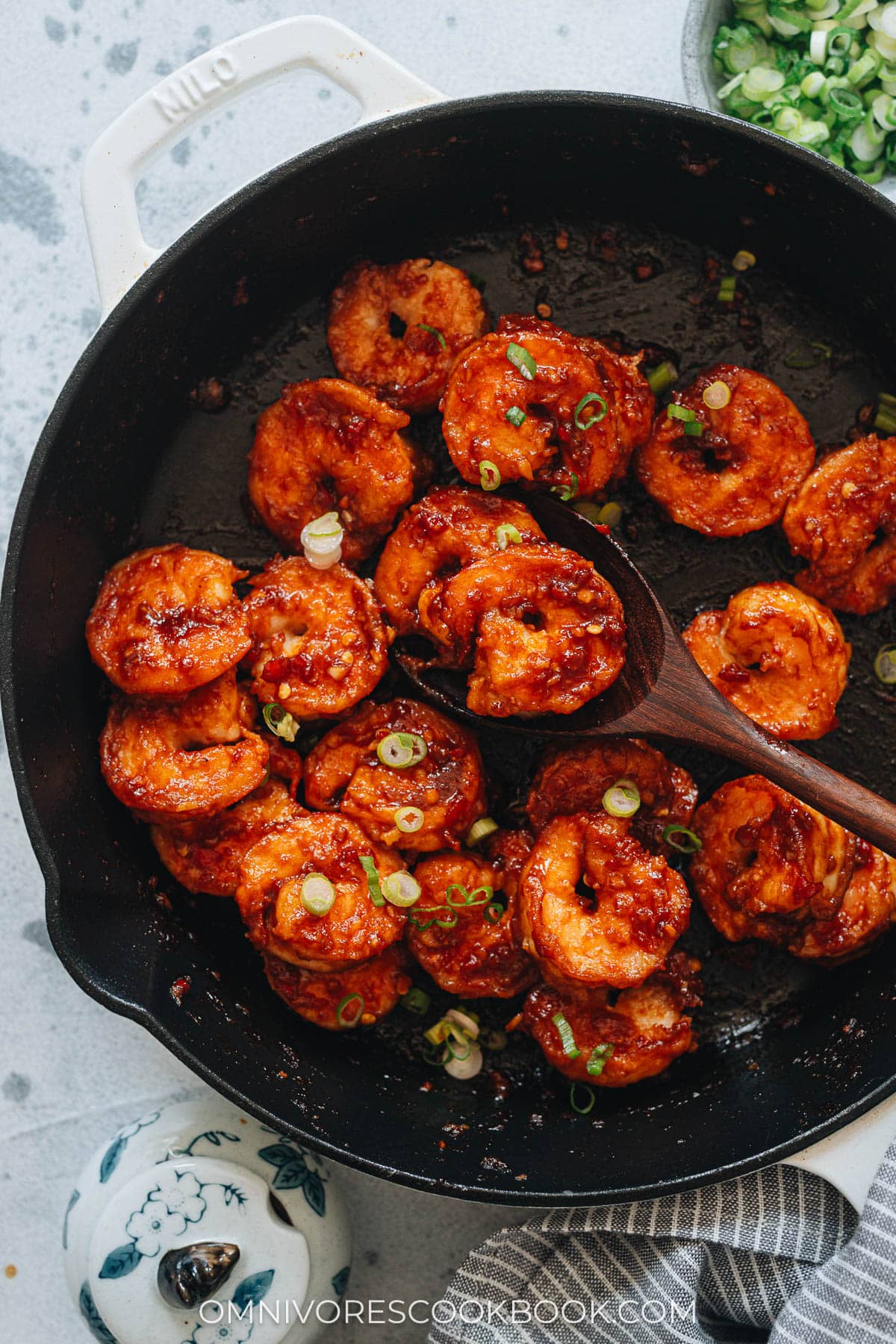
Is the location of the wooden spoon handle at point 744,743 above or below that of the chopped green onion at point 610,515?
below

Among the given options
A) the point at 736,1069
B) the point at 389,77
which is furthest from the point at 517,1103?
the point at 389,77

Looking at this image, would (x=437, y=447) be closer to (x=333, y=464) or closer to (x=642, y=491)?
(x=333, y=464)

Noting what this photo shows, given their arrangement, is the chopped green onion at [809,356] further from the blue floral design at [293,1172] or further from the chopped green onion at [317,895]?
the blue floral design at [293,1172]

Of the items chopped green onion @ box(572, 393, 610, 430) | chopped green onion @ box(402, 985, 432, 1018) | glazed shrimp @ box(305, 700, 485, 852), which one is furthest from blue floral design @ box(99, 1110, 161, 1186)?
chopped green onion @ box(572, 393, 610, 430)

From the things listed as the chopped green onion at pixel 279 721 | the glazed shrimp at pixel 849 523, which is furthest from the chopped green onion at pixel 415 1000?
the glazed shrimp at pixel 849 523

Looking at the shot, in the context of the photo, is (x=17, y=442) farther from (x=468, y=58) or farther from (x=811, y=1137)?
(x=811, y=1137)

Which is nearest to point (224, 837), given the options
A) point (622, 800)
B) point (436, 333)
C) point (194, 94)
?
point (622, 800)
